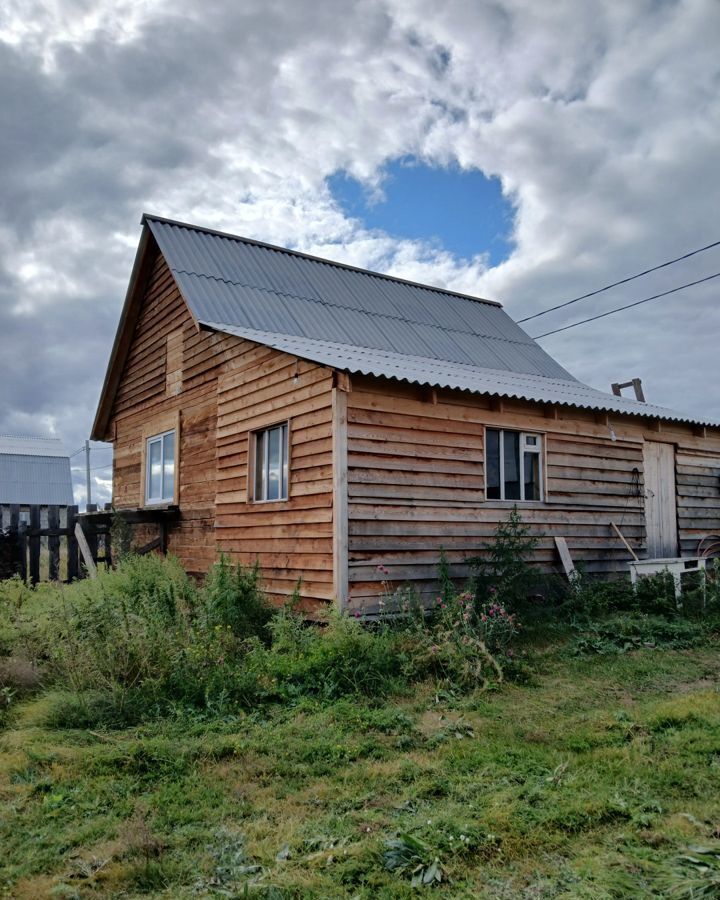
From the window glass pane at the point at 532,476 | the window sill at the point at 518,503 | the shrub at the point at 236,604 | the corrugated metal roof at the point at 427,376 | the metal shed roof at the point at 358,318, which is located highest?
the metal shed roof at the point at 358,318

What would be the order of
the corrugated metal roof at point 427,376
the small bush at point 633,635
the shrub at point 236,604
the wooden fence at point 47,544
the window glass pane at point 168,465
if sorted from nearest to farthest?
the shrub at point 236,604 → the small bush at point 633,635 → the corrugated metal roof at point 427,376 → the wooden fence at point 47,544 → the window glass pane at point 168,465

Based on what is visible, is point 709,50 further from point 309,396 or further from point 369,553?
point 369,553

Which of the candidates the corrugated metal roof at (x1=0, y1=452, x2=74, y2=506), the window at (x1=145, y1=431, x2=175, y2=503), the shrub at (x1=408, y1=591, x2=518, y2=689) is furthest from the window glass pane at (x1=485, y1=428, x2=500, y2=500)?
the corrugated metal roof at (x1=0, y1=452, x2=74, y2=506)

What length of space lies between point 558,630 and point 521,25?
8.80 metres

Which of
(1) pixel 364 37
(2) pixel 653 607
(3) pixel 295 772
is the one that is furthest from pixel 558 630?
→ (1) pixel 364 37

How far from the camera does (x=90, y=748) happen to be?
16.7 ft

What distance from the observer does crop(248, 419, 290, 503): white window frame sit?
10.2 meters

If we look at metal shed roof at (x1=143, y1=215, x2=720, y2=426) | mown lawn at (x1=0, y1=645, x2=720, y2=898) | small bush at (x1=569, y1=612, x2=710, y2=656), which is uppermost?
metal shed roof at (x1=143, y1=215, x2=720, y2=426)

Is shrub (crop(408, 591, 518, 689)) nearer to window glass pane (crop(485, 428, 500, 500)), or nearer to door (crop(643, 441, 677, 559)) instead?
window glass pane (crop(485, 428, 500, 500))

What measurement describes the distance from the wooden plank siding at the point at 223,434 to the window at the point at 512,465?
119 inches

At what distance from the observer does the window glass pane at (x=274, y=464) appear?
34.6 feet

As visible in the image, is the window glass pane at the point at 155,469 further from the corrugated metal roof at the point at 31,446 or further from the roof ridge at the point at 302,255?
the corrugated metal roof at the point at 31,446

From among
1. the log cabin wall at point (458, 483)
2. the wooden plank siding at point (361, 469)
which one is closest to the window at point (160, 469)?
the wooden plank siding at point (361, 469)

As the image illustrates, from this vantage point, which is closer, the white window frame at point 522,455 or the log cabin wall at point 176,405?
the white window frame at point 522,455
